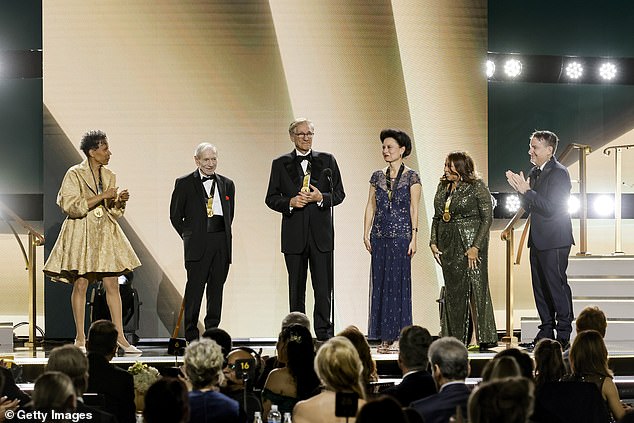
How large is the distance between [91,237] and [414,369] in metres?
3.60

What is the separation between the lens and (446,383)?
421 centimetres

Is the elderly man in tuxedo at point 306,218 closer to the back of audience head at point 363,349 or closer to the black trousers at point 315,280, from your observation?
Result: the black trousers at point 315,280

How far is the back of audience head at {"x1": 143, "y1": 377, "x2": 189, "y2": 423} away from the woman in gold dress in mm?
3961

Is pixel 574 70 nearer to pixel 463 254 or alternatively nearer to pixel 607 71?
pixel 607 71

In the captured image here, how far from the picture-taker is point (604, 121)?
10.6 m

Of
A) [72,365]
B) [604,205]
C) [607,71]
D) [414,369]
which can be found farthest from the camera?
[604,205]

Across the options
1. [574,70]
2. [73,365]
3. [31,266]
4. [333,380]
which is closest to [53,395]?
[73,365]

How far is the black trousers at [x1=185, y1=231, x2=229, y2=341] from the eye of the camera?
301 inches

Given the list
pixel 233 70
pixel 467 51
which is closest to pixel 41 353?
pixel 233 70

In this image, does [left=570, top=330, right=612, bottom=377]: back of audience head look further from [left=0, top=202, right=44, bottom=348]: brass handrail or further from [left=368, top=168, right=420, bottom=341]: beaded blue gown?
[left=0, top=202, right=44, bottom=348]: brass handrail

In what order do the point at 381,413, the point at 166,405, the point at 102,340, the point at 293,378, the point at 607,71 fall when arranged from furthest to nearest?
the point at 607,71 < the point at 102,340 < the point at 293,378 < the point at 166,405 < the point at 381,413

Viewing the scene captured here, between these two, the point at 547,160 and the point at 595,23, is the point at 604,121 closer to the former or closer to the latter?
the point at 595,23

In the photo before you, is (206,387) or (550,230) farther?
(550,230)

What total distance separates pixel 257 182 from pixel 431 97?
1753 millimetres
